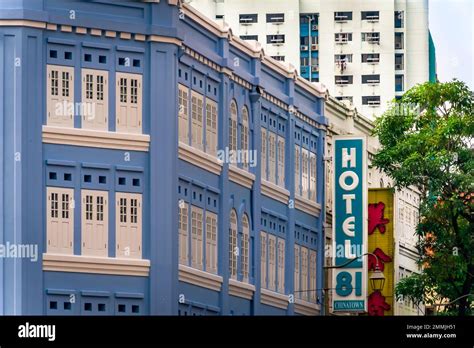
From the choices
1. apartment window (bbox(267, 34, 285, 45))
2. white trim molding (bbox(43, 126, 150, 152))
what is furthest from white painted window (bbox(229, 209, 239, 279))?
apartment window (bbox(267, 34, 285, 45))

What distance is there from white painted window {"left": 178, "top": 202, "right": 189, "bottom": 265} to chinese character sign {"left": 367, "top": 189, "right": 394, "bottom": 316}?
1397cm

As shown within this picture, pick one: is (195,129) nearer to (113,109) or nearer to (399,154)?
(113,109)

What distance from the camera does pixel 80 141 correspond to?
175 ft

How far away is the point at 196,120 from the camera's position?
57.1 m

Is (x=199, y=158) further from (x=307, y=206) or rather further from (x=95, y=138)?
(x=307, y=206)

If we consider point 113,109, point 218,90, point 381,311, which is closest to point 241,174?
point 218,90

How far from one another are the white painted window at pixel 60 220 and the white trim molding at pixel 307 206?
13.8m

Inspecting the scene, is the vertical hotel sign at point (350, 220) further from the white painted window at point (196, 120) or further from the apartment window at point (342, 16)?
the apartment window at point (342, 16)

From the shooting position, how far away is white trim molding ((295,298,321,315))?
6519 centimetres

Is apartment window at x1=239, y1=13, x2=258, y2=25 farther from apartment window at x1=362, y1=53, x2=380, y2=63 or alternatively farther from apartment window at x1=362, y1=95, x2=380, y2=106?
apartment window at x1=362, y1=95, x2=380, y2=106

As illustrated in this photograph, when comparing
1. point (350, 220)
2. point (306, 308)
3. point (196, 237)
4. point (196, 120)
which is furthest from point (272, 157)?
point (196, 237)

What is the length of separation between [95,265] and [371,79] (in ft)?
161

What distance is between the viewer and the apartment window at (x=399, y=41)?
325 ft
